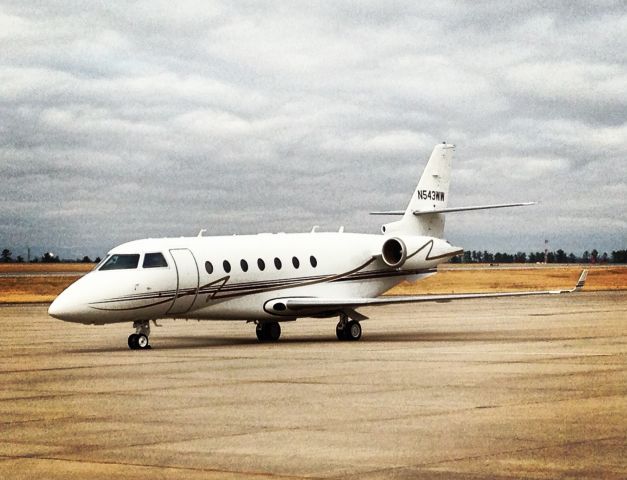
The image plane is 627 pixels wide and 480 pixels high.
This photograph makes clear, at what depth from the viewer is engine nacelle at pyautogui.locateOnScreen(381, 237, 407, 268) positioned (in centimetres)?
3416

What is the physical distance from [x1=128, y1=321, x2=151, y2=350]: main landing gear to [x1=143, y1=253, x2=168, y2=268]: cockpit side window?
5.05ft

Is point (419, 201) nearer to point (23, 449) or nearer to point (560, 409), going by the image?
point (560, 409)

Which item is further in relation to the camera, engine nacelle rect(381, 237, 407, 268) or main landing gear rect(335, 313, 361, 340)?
engine nacelle rect(381, 237, 407, 268)

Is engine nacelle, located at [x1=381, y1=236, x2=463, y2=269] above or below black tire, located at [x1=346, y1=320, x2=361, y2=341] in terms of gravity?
above

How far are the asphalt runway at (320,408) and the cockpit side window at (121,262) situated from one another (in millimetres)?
2132

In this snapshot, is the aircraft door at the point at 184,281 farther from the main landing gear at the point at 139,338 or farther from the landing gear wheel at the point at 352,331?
the landing gear wheel at the point at 352,331

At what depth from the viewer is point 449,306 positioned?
54781 mm

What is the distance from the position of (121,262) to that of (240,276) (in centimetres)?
359

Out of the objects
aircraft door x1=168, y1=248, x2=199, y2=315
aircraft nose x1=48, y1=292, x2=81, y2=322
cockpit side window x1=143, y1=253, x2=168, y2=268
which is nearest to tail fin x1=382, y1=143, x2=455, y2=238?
aircraft door x1=168, y1=248, x2=199, y2=315

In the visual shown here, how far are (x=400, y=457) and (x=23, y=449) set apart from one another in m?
4.26

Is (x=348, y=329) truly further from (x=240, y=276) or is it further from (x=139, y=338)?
(x=139, y=338)

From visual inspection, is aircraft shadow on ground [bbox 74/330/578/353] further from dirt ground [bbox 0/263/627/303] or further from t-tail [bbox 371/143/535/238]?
dirt ground [bbox 0/263/627/303]

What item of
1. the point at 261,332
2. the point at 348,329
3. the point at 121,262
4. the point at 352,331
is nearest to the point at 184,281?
the point at 121,262

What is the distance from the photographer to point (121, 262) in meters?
28.3
